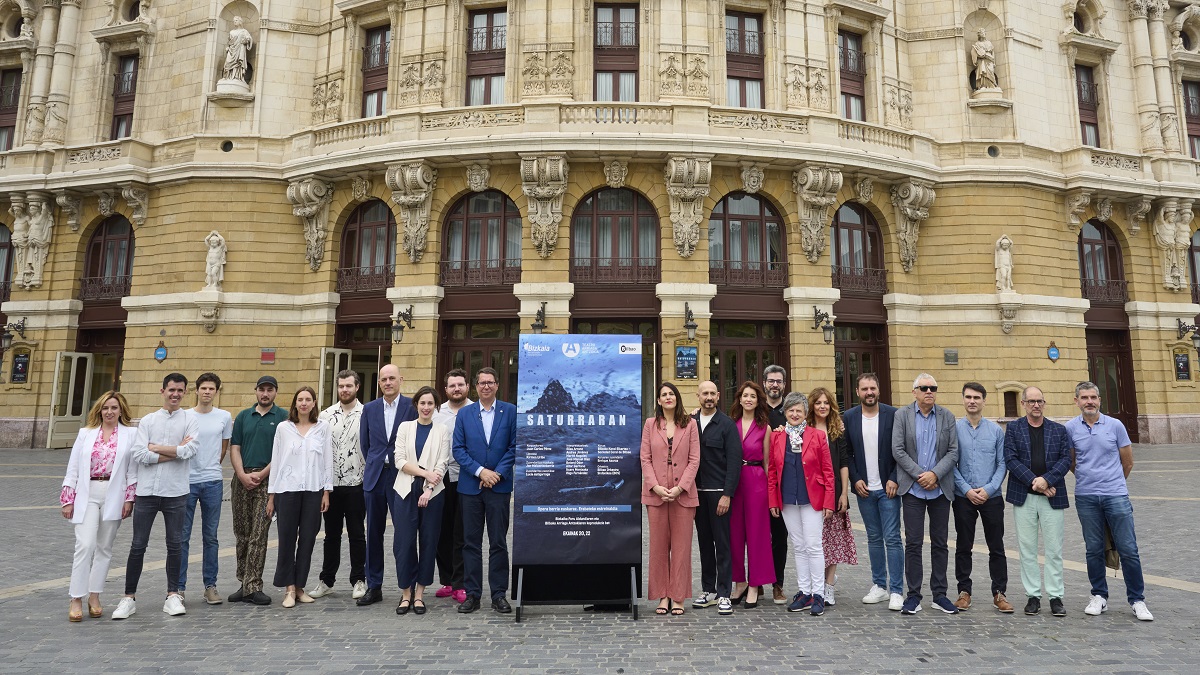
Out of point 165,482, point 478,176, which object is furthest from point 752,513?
point 478,176

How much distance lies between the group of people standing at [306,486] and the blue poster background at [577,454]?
0.47 metres

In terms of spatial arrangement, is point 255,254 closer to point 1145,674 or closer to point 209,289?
point 209,289

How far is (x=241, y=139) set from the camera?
23562mm

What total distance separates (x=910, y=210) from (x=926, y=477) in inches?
725

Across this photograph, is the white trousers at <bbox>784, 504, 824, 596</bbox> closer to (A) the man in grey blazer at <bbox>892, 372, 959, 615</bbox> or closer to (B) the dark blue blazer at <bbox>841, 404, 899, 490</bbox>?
(B) the dark blue blazer at <bbox>841, 404, 899, 490</bbox>

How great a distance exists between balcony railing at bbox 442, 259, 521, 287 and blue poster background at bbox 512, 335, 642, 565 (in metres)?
14.4

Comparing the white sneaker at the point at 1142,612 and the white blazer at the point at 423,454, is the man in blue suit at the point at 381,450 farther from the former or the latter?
the white sneaker at the point at 1142,612

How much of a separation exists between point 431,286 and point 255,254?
678 cm

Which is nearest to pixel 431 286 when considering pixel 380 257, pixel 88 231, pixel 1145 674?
pixel 380 257

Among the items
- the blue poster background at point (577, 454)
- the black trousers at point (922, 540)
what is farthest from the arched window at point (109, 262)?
the black trousers at point (922, 540)

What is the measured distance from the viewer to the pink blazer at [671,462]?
722cm

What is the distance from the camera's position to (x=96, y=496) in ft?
22.5

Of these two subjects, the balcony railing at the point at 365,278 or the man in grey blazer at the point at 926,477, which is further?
the balcony railing at the point at 365,278

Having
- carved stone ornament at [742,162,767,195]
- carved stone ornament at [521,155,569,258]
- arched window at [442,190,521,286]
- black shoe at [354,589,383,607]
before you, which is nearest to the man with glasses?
black shoe at [354,589,383,607]
